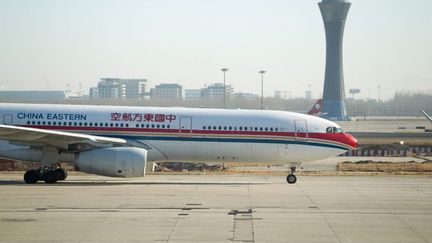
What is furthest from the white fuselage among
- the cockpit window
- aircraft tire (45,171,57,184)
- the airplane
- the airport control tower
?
the airport control tower

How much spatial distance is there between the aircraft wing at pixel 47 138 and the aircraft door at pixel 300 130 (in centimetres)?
710

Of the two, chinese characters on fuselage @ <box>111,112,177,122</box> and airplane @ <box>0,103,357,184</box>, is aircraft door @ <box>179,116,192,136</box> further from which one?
chinese characters on fuselage @ <box>111,112,177,122</box>

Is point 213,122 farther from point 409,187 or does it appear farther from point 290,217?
point 290,217

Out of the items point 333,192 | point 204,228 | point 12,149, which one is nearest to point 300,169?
point 333,192

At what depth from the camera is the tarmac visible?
56.8 ft

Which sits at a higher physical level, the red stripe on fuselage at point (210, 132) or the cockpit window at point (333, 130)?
the cockpit window at point (333, 130)

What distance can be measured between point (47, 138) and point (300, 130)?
1033 cm

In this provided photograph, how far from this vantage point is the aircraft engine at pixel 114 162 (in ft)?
93.4

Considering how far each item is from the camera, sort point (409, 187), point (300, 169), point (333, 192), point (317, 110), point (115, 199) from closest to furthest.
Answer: point (115, 199)
point (333, 192)
point (409, 187)
point (300, 169)
point (317, 110)

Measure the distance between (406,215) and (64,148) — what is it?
14444 mm

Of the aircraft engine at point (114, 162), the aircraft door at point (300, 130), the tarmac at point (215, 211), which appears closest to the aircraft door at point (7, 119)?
the tarmac at point (215, 211)

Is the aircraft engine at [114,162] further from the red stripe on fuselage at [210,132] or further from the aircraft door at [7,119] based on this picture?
the aircraft door at [7,119]

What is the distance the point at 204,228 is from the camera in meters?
18.3

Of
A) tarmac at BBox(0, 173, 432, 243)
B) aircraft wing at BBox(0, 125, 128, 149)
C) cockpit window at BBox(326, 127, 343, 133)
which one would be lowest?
tarmac at BBox(0, 173, 432, 243)
